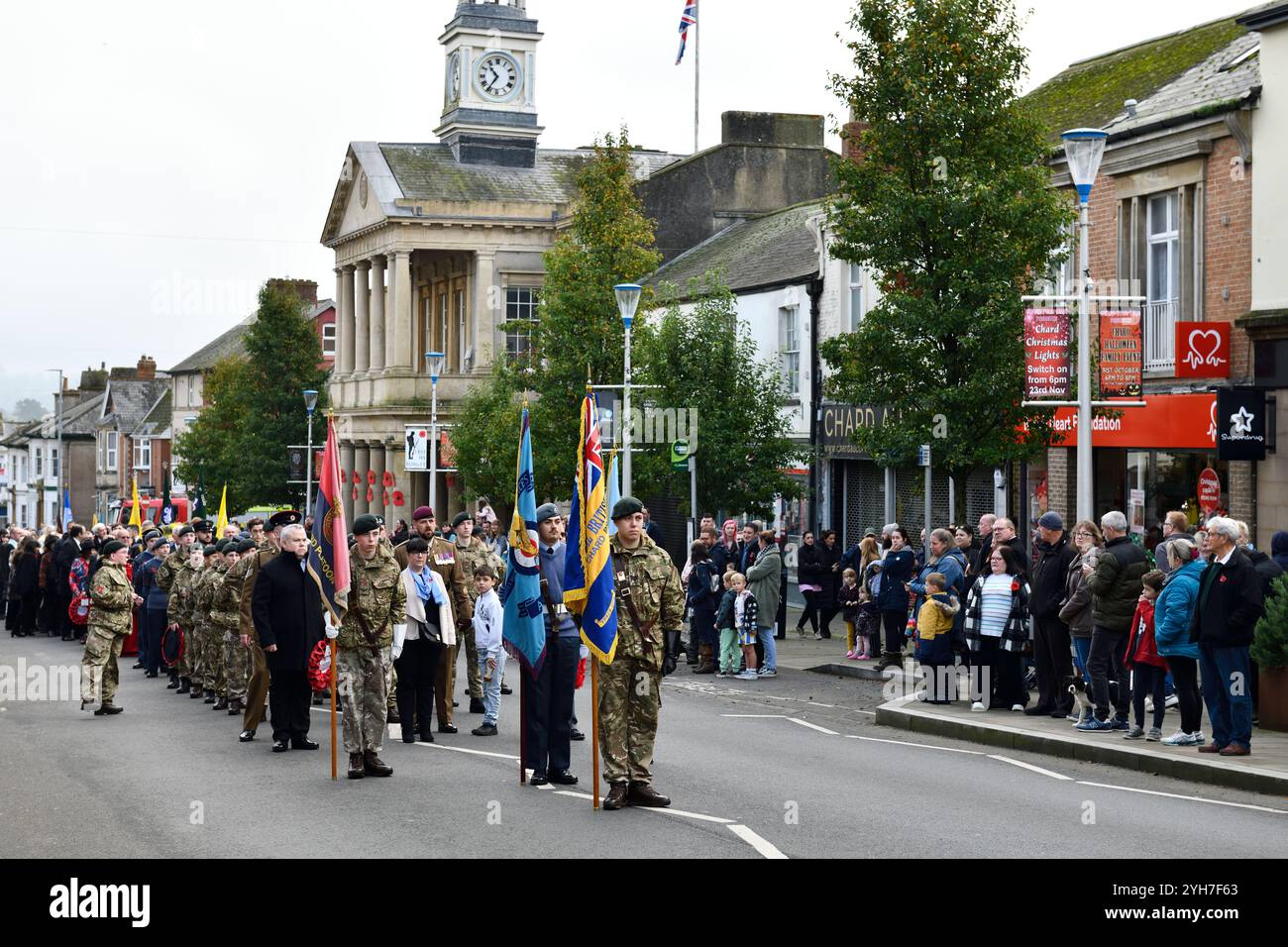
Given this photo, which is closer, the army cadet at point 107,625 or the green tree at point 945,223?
the army cadet at point 107,625

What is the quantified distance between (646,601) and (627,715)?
75 cm

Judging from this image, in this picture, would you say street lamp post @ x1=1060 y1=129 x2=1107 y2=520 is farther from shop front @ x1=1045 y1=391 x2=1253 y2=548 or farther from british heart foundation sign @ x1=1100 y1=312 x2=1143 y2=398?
shop front @ x1=1045 y1=391 x2=1253 y2=548

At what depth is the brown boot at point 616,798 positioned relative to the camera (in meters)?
11.1

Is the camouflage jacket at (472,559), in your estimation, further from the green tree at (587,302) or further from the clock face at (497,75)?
the clock face at (497,75)

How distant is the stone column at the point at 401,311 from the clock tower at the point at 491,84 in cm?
494

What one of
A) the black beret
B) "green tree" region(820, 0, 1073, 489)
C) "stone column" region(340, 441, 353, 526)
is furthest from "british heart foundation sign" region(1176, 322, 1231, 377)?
"stone column" region(340, 441, 353, 526)

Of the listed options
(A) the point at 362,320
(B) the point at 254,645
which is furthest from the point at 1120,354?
(A) the point at 362,320

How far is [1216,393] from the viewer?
72.3 feet

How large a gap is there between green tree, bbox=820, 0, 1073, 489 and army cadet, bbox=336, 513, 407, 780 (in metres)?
9.75

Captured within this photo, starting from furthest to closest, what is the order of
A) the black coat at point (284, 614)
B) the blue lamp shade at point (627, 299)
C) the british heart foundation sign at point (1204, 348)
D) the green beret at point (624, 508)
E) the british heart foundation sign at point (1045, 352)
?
the blue lamp shade at point (627, 299) → the british heart foundation sign at point (1204, 348) → the british heart foundation sign at point (1045, 352) → the black coat at point (284, 614) → the green beret at point (624, 508)

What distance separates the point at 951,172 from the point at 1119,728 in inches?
330

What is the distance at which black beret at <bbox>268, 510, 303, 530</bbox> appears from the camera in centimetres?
1603

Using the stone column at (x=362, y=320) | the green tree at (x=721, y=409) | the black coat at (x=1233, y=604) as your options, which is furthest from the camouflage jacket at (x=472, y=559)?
the stone column at (x=362, y=320)

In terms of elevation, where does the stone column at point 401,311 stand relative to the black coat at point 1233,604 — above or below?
above
